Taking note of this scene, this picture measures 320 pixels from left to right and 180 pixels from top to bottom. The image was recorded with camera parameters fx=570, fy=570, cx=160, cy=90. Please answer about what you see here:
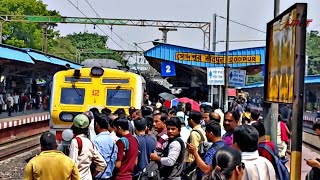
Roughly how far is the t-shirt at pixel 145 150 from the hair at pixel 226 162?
3520 mm

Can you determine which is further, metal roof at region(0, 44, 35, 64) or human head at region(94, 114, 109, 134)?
metal roof at region(0, 44, 35, 64)

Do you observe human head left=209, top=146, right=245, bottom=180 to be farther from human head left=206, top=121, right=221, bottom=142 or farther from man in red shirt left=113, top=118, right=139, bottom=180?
man in red shirt left=113, top=118, right=139, bottom=180

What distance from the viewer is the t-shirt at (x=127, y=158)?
671 cm

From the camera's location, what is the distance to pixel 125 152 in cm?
673

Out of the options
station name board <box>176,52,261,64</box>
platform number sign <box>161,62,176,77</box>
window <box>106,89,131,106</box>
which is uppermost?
station name board <box>176,52,261,64</box>

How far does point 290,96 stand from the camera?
4539 millimetres

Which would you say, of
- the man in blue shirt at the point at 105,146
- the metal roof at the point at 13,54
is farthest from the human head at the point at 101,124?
the metal roof at the point at 13,54

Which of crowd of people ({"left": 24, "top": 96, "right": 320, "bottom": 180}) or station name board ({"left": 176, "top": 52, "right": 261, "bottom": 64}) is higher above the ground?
station name board ({"left": 176, "top": 52, "right": 261, "bottom": 64})

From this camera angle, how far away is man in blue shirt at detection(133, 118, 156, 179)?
6977 millimetres

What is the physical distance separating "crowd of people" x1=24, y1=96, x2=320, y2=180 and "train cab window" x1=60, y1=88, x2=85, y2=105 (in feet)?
17.2

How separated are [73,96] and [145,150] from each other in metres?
6.32

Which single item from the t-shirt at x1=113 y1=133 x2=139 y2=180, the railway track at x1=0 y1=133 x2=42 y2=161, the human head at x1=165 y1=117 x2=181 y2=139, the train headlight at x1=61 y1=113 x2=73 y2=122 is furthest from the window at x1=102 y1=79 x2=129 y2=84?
the human head at x1=165 y1=117 x2=181 y2=139

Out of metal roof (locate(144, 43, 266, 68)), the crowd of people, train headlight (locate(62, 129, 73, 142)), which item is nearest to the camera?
the crowd of people

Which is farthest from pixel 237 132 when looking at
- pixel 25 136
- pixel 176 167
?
pixel 25 136
